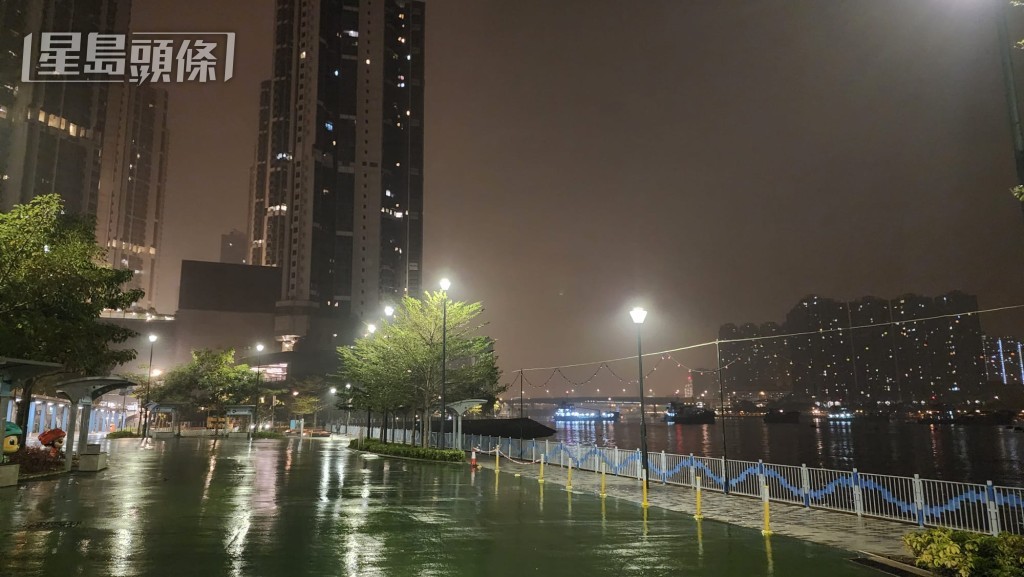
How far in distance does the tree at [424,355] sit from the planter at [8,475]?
64.4 ft

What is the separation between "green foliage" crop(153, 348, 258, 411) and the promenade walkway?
47164 mm

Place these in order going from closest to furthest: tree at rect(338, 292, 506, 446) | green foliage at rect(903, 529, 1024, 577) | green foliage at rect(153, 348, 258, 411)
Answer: green foliage at rect(903, 529, 1024, 577), tree at rect(338, 292, 506, 446), green foliage at rect(153, 348, 258, 411)

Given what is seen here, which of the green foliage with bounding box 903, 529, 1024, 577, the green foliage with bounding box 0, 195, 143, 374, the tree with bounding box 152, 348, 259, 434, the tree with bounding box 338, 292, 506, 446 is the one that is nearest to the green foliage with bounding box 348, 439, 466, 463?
the tree with bounding box 338, 292, 506, 446

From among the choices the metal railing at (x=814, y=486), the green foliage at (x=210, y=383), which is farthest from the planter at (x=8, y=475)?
the green foliage at (x=210, y=383)

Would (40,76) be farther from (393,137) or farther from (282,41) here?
(393,137)

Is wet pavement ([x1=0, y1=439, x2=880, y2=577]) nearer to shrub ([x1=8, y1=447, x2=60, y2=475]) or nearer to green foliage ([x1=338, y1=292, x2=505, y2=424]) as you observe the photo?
shrub ([x1=8, y1=447, x2=60, y2=475])

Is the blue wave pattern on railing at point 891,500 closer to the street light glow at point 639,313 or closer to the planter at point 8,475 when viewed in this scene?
the street light glow at point 639,313

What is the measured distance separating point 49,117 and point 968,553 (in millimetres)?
170692

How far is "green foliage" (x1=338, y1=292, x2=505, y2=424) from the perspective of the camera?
121ft

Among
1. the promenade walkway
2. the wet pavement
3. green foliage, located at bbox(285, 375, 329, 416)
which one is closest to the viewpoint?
the wet pavement

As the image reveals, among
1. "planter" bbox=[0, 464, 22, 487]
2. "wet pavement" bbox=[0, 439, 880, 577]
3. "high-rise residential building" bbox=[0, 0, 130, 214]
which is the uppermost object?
"high-rise residential building" bbox=[0, 0, 130, 214]

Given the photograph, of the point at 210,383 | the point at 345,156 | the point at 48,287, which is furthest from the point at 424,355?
the point at 345,156

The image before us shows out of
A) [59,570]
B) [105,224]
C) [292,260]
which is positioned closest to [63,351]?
[59,570]

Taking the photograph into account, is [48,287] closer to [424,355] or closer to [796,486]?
[424,355]
